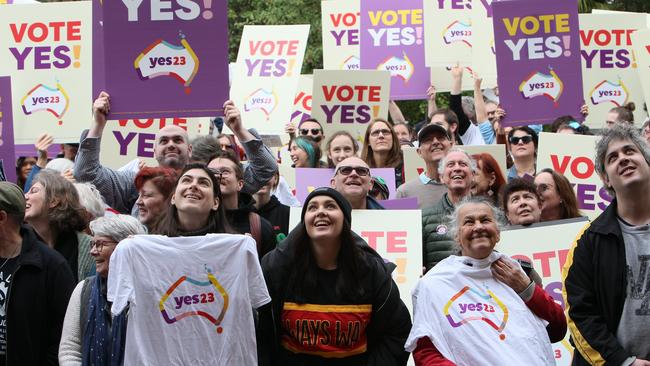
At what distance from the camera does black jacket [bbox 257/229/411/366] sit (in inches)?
251

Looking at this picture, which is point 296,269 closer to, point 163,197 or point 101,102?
point 163,197

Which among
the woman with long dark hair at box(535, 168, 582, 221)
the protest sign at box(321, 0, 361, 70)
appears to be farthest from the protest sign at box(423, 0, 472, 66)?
the woman with long dark hair at box(535, 168, 582, 221)

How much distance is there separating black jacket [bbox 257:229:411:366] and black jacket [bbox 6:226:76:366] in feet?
3.92

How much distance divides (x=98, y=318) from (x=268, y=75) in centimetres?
666

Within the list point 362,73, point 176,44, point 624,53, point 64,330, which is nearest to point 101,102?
point 176,44

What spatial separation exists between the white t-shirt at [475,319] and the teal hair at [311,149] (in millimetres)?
3992

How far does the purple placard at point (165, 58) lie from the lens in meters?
7.73

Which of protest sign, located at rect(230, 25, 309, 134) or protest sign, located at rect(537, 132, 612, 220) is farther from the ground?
protest sign, located at rect(230, 25, 309, 134)

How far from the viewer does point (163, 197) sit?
738 centimetres

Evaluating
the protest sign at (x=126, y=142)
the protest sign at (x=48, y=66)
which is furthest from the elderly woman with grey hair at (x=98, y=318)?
the protest sign at (x=48, y=66)

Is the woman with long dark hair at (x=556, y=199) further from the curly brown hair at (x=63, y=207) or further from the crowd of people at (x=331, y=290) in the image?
the curly brown hair at (x=63, y=207)

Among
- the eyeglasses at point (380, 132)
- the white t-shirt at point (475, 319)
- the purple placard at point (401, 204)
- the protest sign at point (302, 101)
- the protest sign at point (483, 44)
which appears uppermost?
the protest sign at point (483, 44)

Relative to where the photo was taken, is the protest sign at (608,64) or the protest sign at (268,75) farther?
the protest sign at (268,75)

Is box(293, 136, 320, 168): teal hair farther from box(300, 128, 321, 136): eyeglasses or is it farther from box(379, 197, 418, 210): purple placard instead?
box(379, 197, 418, 210): purple placard
